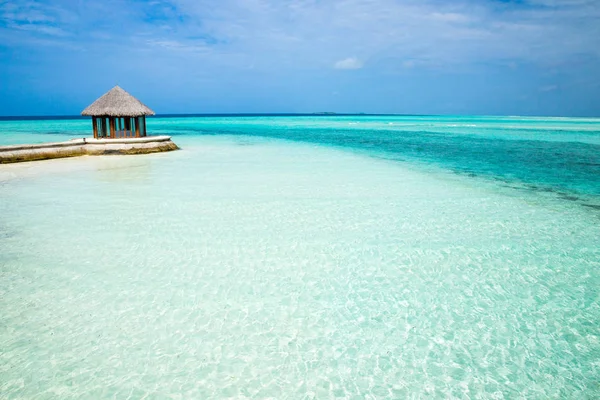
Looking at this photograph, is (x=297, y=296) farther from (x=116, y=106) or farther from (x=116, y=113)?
(x=116, y=106)

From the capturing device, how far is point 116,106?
13.6 meters

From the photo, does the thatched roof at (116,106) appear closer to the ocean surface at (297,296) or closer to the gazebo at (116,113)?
the gazebo at (116,113)

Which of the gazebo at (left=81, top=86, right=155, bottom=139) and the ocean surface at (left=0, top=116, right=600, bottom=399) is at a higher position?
the gazebo at (left=81, top=86, right=155, bottom=139)

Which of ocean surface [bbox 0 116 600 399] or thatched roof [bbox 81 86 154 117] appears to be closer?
ocean surface [bbox 0 116 600 399]

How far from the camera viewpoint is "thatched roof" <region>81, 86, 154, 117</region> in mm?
13414

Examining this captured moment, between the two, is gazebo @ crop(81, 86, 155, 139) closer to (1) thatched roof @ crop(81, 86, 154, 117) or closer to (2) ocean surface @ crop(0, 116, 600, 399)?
(1) thatched roof @ crop(81, 86, 154, 117)

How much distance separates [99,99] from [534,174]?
1461 centimetres

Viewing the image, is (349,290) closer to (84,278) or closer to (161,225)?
(84,278)

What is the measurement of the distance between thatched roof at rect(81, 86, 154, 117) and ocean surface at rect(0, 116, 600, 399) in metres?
7.41

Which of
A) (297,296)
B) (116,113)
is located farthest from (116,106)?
(297,296)

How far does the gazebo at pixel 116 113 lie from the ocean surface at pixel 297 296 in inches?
294

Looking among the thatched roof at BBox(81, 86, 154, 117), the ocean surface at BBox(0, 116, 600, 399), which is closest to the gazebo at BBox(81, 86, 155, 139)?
the thatched roof at BBox(81, 86, 154, 117)

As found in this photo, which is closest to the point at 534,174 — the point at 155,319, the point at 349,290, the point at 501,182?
the point at 501,182

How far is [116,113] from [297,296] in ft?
42.0
